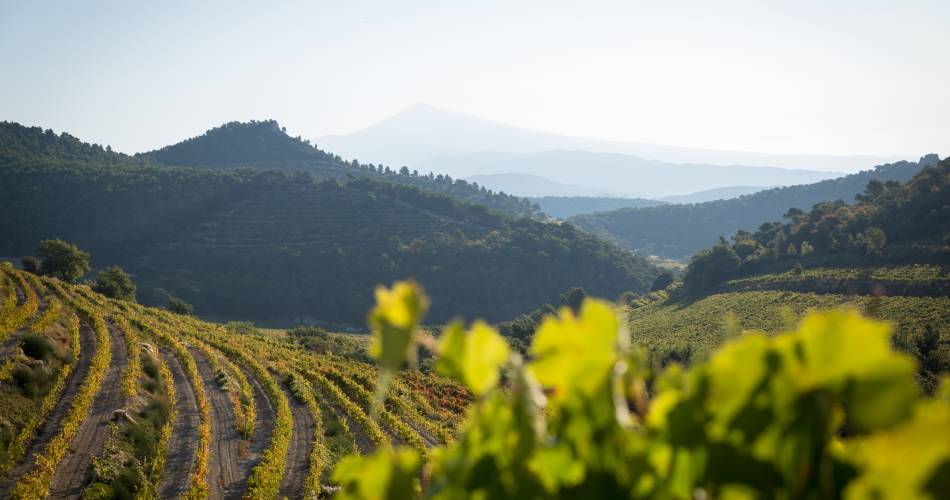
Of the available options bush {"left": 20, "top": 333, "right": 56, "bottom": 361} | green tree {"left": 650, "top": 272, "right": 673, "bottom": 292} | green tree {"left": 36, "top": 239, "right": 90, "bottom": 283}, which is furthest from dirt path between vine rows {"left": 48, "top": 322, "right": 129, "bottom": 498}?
green tree {"left": 650, "top": 272, "right": 673, "bottom": 292}

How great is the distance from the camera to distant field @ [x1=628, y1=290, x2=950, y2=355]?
3756cm

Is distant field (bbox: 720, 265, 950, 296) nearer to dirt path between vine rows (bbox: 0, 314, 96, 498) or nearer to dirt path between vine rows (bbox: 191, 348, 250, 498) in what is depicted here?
dirt path between vine rows (bbox: 191, 348, 250, 498)

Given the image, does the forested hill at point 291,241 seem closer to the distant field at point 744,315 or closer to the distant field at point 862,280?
the distant field at point 744,315

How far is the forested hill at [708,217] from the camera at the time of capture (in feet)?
484

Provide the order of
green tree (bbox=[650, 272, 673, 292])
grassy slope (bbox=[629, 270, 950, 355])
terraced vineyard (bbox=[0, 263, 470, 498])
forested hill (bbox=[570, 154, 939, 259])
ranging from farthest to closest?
1. forested hill (bbox=[570, 154, 939, 259])
2. green tree (bbox=[650, 272, 673, 292])
3. grassy slope (bbox=[629, 270, 950, 355])
4. terraced vineyard (bbox=[0, 263, 470, 498])

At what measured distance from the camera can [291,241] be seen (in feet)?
278

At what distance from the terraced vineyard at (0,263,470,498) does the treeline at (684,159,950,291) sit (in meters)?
44.9

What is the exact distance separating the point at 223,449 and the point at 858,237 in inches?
2307

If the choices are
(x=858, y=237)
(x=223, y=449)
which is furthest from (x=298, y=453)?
(x=858, y=237)

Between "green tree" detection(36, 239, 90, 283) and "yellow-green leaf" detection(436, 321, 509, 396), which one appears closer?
"yellow-green leaf" detection(436, 321, 509, 396)

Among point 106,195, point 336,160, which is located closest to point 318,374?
point 106,195

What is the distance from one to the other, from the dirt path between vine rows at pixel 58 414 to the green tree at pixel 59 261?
20.8 meters

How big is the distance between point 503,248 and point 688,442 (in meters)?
84.0

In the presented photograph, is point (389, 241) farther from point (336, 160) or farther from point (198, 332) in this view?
point (336, 160)
